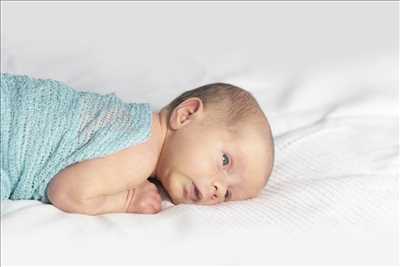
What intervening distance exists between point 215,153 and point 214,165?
0.08 ft

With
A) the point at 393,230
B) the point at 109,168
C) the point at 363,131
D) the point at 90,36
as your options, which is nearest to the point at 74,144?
the point at 109,168

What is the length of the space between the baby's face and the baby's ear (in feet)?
0.09

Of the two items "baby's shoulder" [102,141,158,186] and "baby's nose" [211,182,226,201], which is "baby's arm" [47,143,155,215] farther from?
"baby's nose" [211,182,226,201]

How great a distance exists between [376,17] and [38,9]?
3.30 ft

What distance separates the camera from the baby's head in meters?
1.39

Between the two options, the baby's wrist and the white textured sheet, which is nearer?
the white textured sheet

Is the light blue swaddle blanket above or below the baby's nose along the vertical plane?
above

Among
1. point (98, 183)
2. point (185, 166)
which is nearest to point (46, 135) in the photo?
point (98, 183)

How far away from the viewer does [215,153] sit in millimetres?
1401

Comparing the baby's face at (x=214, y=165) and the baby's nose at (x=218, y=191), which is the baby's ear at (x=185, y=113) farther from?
the baby's nose at (x=218, y=191)

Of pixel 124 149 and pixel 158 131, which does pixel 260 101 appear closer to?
pixel 158 131

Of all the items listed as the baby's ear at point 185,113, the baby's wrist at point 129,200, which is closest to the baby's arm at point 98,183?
the baby's wrist at point 129,200

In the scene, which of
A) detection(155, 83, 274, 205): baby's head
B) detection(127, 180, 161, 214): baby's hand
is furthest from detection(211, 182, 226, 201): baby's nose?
detection(127, 180, 161, 214): baby's hand

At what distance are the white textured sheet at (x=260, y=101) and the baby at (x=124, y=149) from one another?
0.15 ft
